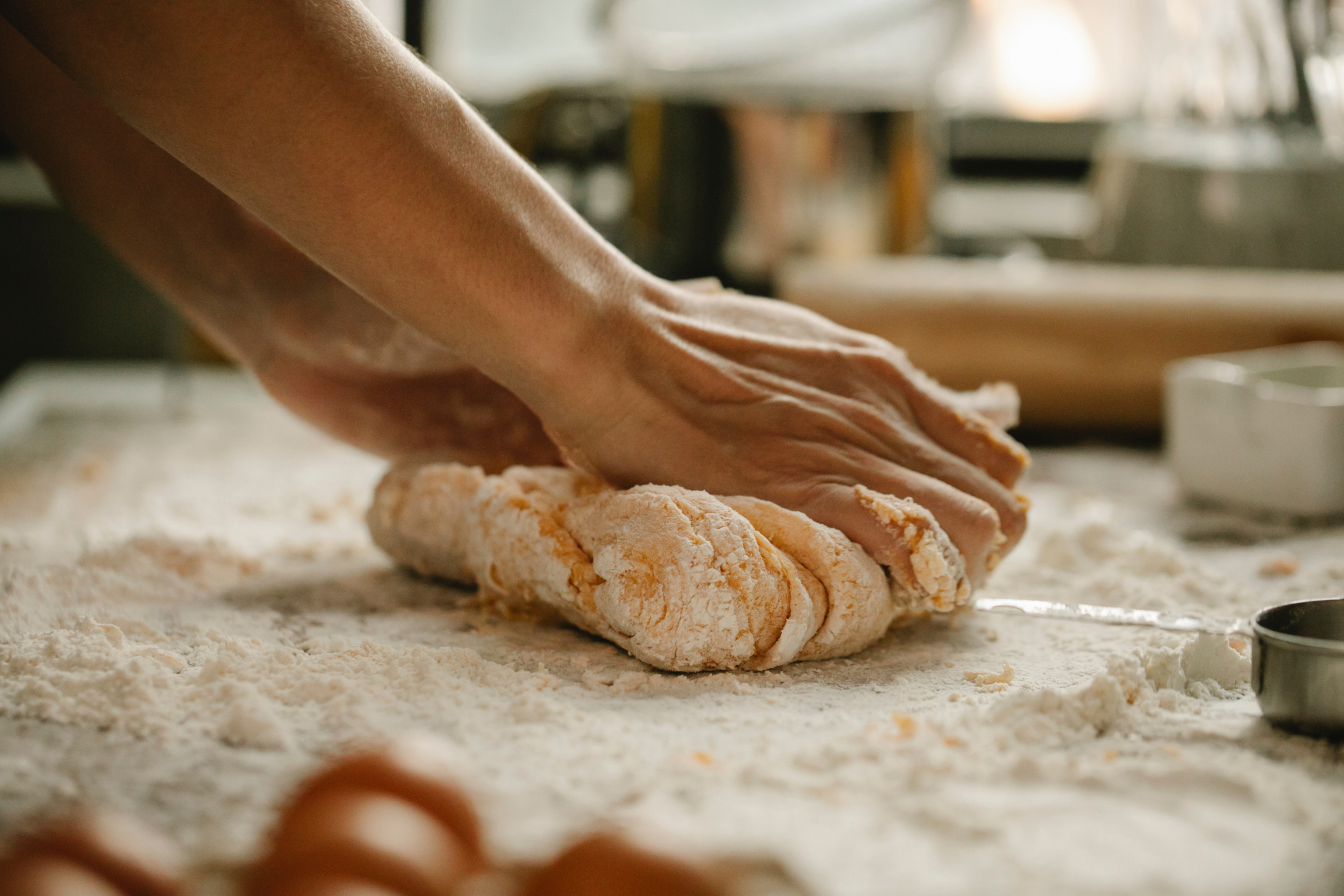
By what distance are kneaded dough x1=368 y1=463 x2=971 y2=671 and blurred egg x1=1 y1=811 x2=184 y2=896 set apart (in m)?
0.43

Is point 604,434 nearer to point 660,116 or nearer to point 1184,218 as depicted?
point 660,116

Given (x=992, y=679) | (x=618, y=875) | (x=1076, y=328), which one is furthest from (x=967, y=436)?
(x=1076, y=328)

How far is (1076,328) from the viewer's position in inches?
79.5

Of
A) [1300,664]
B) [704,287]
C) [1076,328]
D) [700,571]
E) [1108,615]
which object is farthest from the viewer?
[1076,328]

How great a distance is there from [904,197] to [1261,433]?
105 centimetres

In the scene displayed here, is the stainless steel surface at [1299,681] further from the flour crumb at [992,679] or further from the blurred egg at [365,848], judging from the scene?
the blurred egg at [365,848]

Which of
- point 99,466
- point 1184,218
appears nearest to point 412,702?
point 99,466

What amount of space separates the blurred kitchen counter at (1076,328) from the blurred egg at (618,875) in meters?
1.63

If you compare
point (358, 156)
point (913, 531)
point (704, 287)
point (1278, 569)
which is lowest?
point (1278, 569)

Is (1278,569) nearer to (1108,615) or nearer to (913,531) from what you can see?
(1108,615)

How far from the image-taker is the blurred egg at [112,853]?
1.65 feet

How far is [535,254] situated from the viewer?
950 mm

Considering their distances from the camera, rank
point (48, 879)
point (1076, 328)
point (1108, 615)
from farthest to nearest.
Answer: point (1076, 328)
point (1108, 615)
point (48, 879)

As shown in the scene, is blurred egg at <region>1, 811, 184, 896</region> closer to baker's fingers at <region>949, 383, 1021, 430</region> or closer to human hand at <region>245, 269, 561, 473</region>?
human hand at <region>245, 269, 561, 473</region>
